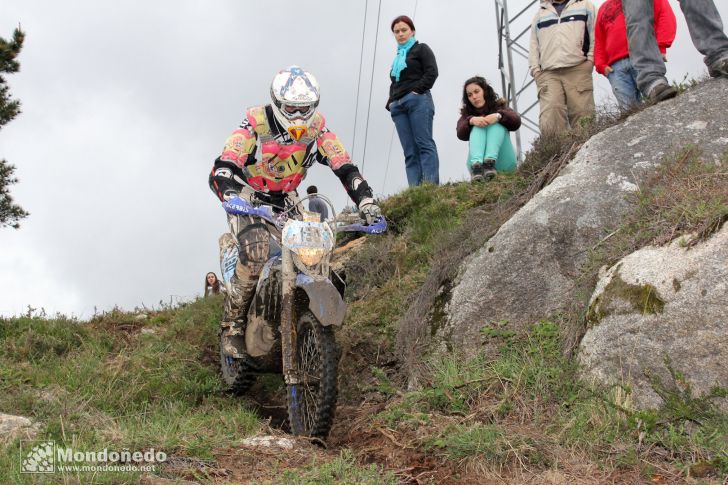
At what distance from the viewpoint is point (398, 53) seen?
988cm

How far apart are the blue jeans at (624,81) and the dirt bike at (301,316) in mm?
3488

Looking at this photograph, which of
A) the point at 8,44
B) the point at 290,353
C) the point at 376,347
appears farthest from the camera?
the point at 8,44

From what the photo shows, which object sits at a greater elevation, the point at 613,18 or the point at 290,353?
the point at 613,18

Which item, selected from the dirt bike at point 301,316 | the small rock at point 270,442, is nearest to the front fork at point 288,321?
the dirt bike at point 301,316

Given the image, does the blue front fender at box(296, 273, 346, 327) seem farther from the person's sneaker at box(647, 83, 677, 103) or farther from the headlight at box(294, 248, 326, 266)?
the person's sneaker at box(647, 83, 677, 103)

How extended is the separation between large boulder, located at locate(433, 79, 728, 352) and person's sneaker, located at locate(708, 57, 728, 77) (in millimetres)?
161

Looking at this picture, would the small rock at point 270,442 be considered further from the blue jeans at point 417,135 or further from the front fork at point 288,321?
the blue jeans at point 417,135

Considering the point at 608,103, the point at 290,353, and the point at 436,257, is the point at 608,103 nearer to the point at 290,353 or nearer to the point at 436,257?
the point at 436,257

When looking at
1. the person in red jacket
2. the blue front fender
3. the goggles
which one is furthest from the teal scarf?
the blue front fender

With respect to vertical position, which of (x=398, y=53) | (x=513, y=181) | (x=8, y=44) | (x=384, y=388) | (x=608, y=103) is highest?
(x=8, y=44)

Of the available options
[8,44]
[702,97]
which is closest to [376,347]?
[702,97]

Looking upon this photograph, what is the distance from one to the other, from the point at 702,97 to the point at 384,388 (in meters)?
3.85

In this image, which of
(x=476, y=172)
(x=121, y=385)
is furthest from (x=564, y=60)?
(x=121, y=385)

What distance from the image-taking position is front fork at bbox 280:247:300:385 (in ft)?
17.2
